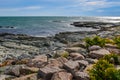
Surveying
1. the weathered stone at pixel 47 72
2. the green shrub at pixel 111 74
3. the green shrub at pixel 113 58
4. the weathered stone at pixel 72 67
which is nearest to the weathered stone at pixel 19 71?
the weathered stone at pixel 47 72

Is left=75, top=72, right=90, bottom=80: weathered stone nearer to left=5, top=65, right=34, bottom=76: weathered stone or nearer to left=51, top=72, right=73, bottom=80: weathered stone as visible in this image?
left=51, top=72, right=73, bottom=80: weathered stone

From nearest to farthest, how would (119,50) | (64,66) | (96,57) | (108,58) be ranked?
(64,66) → (108,58) → (96,57) → (119,50)

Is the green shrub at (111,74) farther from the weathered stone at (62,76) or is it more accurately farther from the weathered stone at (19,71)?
the weathered stone at (19,71)

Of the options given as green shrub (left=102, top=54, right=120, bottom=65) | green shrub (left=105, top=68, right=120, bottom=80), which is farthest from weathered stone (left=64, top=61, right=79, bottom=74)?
green shrub (left=102, top=54, right=120, bottom=65)

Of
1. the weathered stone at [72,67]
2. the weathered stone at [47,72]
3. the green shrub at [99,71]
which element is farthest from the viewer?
the weathered stone at [72,67]

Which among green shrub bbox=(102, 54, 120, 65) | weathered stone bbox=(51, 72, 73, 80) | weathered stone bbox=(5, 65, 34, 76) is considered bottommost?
weathered stone bbox=(5, 65, 34, 76)

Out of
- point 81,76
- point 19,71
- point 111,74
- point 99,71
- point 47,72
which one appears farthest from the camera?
point 19,71

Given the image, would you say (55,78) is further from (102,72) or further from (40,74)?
(102,72)

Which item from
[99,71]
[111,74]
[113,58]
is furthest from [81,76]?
[113,58]

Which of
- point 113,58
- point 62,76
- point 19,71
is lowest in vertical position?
point 19,71

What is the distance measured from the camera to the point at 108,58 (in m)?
10.9

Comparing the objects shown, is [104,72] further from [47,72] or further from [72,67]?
[47,72]

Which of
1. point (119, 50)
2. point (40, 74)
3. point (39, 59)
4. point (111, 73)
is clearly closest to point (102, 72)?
point (111, 73)

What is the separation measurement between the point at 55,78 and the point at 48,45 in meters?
16.6
